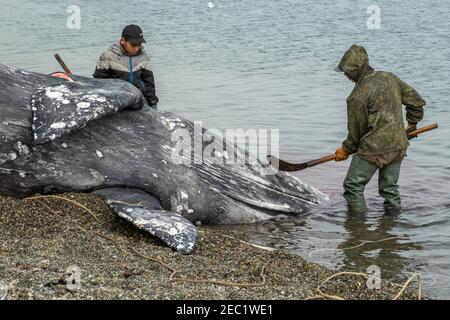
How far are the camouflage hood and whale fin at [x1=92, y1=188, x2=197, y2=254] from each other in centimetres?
318

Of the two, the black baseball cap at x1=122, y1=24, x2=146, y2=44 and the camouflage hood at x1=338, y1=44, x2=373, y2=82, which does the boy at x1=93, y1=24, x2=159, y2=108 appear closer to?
the black baseball cap at x1=122, y1=24, x2=146, y2=44

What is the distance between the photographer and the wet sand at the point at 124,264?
672cm

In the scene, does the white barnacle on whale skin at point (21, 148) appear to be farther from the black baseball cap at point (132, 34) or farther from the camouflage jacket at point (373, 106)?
the camouflage jacket at point (373, 106)

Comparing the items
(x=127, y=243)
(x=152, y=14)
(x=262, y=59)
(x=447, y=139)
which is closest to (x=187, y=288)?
(x=127, y=243)

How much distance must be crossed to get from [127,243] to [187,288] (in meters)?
1.59

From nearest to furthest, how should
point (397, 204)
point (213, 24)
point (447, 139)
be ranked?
point (397, 204), point (447, 139), point (213, 24)

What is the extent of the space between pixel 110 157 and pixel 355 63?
346cm

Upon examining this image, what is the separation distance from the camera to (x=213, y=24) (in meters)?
30.5

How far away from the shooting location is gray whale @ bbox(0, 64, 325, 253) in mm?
9016

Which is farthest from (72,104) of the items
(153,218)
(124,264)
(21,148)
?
(124,264)

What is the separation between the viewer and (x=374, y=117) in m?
10.6

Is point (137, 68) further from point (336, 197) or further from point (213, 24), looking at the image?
point (213, 24)

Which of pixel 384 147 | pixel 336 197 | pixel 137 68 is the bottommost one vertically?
pixel 336 197

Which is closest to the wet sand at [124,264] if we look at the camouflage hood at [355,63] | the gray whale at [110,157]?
the gray whale at [110,157]
